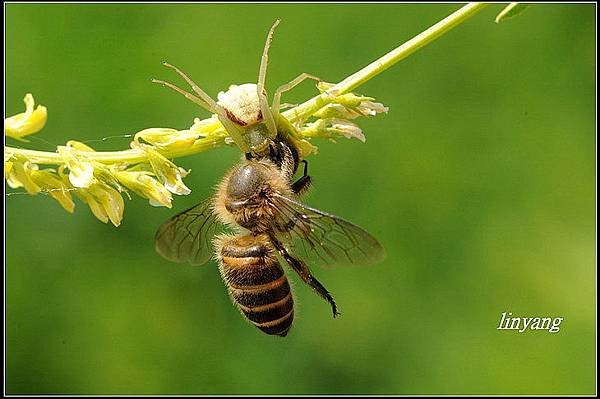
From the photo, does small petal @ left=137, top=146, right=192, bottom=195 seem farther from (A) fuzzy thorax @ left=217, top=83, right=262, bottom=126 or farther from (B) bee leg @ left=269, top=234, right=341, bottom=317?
(B) bee leg @ left=269, top=234, right=341, bottom=317

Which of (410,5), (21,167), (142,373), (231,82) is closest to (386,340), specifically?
(142,373)

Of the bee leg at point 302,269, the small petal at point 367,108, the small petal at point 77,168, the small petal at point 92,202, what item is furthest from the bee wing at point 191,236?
the small petal at point 367,108

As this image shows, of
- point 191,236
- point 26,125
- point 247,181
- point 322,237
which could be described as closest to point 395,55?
point 322,237

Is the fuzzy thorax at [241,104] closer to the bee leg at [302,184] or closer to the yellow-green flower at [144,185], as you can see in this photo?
the yellow-green flower at [144,185]

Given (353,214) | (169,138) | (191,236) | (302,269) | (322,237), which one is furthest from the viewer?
(353,214)

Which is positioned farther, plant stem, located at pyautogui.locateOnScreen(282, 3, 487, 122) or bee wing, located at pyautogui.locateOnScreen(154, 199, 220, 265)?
bee wing, located at pyautogui.locateOnScreen(154, 199, 220, 265)

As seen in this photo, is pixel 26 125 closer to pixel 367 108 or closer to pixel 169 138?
pixel 169 138

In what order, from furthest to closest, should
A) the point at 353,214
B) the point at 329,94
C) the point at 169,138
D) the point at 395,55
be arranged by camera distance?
the point at 353,214 < the point at 169,138 < the point at 329,94 < the point at 395,55

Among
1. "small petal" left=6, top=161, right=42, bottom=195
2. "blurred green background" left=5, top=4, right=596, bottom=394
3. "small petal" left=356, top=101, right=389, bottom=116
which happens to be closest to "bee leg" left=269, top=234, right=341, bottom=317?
"small petal" left=356, top=101, right=389, bottom=116
